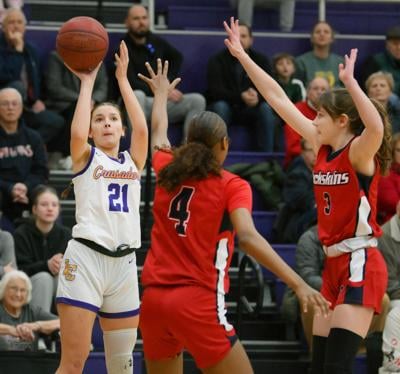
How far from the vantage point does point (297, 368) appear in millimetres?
8859

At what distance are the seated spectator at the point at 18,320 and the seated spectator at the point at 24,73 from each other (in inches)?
94.2

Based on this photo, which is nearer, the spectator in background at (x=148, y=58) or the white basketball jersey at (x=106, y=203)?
the white basketball jersey at (x=106, y=203)

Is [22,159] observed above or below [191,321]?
above

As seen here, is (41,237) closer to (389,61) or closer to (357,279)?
(357,279)

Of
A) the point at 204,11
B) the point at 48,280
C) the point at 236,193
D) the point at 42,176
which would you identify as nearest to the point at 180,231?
the point at 236,193

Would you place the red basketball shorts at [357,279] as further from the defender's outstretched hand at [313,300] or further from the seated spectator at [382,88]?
the seated spectator at [382,88]

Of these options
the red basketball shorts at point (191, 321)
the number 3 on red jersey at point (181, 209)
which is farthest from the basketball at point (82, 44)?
the red basketball shorts at point (191, 321)

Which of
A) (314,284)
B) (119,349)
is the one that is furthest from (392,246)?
(119,349)

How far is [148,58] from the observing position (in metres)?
11.1

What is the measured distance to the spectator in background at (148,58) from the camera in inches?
430

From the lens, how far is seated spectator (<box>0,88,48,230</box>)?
32.4ft

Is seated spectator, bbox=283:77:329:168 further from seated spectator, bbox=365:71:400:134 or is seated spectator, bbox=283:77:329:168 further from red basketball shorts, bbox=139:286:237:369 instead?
red basketball shorts, bbox=139:286:237:369

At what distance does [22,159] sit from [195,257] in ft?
15.3

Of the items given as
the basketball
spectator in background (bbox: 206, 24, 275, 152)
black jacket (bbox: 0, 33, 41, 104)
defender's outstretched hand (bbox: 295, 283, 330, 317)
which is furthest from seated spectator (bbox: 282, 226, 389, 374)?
defender's outstretched hand (bbox: 295, 283, 330, 317)
